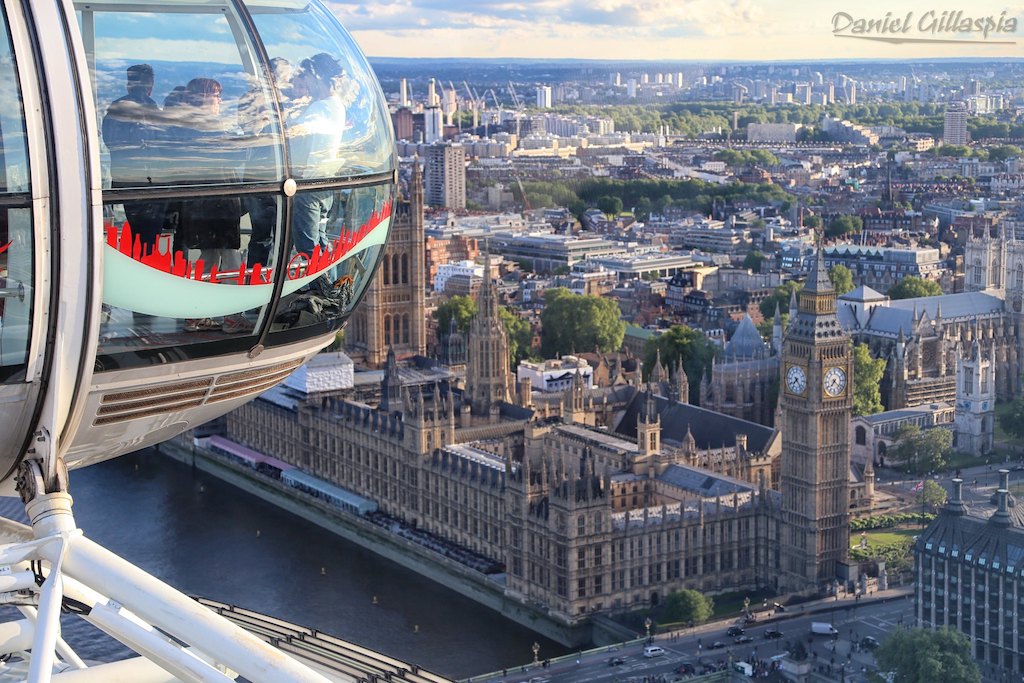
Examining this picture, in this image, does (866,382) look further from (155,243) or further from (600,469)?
(155,243)

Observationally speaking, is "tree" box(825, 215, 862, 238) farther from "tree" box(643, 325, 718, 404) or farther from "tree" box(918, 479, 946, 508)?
"tree" box(918, 479, 946, 508)

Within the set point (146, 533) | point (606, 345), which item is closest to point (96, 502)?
point (146, 533)

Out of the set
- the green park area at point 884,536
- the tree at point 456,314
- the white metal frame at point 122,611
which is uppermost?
the white metal frame at point 122,611

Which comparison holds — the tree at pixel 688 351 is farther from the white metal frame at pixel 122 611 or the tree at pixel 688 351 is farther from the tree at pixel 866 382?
the white metal frame at pixel 122 611

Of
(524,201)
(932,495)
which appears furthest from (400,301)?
(524,201)

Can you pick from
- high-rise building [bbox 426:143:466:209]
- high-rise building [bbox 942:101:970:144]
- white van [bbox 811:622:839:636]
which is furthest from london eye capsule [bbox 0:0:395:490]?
high-rise building [bbox 942:101:970:144]

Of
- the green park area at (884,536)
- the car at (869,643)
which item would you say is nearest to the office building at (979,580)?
the car at (869,643)

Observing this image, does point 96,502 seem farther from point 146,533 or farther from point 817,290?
point 817,290

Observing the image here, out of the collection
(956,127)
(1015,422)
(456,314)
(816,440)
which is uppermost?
(816,440)
